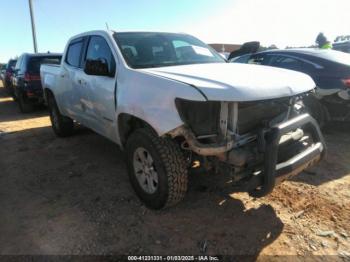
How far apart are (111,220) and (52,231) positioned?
0.57m

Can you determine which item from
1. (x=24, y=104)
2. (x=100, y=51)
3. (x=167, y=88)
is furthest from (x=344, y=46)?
(x=24, y=104)

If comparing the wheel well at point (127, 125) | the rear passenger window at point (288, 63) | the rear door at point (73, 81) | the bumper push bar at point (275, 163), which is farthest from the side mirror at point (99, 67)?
the rear passenger window at point (288, 63)

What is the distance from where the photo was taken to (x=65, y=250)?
2.87 metres

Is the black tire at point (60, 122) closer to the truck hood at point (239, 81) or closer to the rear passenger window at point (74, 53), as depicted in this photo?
the rear passenger window at point (74, 53)

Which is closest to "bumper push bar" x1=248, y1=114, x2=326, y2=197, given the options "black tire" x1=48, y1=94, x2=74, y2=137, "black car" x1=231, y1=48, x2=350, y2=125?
"black car" x1=231, y1=48, x2=350, y2=125

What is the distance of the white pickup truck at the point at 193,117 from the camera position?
2779mm

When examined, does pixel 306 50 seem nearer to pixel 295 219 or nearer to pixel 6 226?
pixel 295 219

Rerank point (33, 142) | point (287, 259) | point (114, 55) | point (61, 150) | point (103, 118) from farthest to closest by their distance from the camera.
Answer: point (33, 142)
point (61, 150)
point (103, 118)
point (114, 55)
point (287, 259)

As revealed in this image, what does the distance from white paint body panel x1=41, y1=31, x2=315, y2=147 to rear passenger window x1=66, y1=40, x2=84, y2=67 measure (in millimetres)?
640

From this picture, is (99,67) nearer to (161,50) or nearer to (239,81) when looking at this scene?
(161,50)

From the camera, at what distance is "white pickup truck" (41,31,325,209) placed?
2779 millimetres

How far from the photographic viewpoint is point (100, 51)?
14.0ft

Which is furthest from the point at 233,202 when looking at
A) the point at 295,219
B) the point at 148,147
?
the point at 148,147

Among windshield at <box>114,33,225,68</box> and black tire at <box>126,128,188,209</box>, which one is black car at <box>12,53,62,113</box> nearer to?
windshield at <box>114,33,225,68</box>
